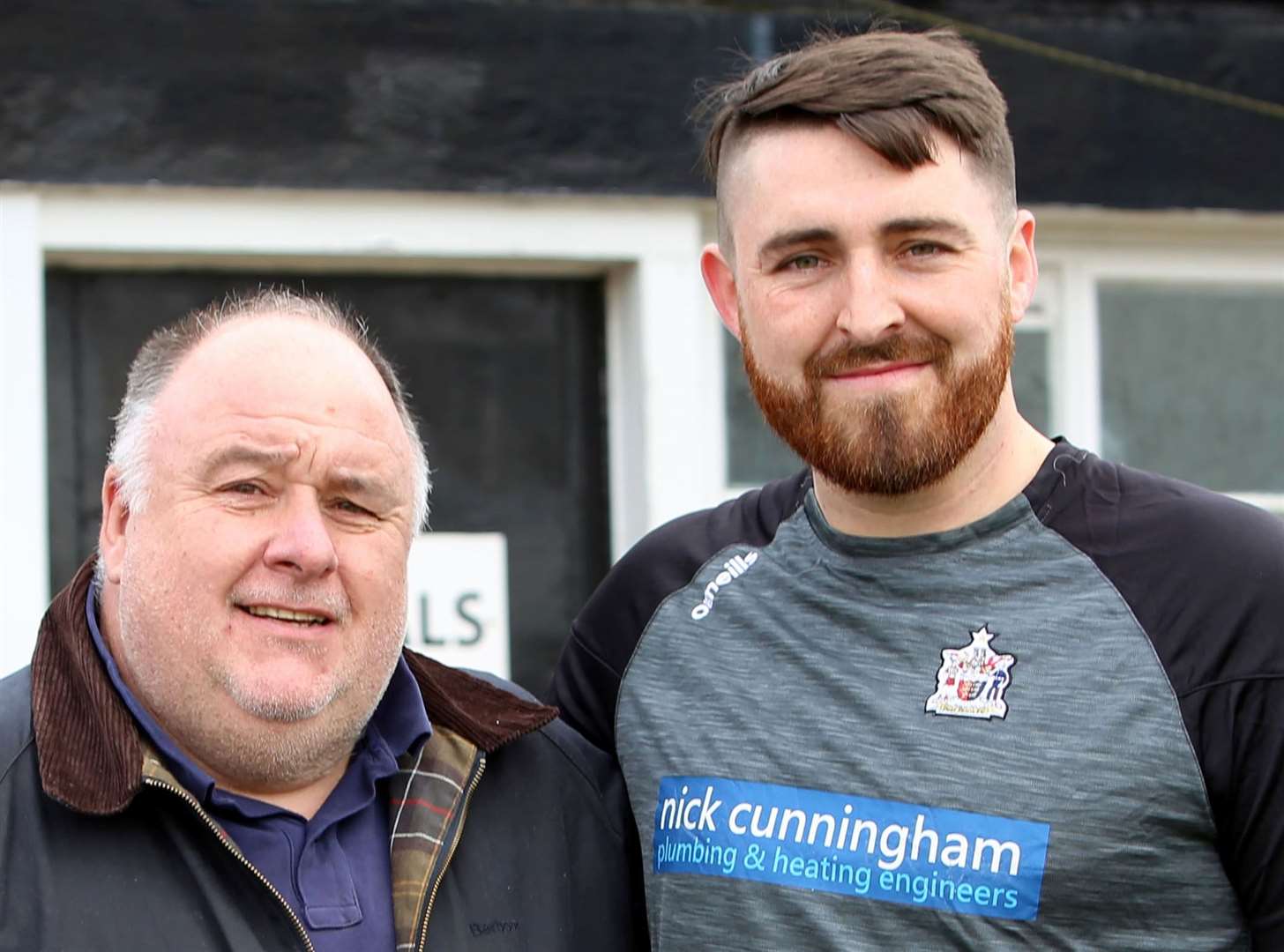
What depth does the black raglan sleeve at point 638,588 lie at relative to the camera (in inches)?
123

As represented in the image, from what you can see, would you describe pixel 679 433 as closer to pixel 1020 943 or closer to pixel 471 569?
pixel 471 569

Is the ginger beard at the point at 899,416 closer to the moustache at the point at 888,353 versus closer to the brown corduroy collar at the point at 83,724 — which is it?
the moustache at the point at 888,353

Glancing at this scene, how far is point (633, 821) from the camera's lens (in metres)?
3.08

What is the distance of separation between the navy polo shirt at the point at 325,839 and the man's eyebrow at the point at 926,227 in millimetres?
1031

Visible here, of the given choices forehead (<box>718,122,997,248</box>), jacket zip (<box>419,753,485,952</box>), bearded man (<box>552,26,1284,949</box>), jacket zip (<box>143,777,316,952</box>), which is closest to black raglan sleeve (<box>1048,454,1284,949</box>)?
bearded man (<box>552,26,1284,949</box>)

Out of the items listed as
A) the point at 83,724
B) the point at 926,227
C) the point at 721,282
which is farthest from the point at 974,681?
the point at 83,724

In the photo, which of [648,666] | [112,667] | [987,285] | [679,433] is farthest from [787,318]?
[679,433]

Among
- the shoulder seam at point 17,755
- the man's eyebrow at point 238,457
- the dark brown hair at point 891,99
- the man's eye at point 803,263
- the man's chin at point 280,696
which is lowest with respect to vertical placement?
the shoulder seam at point 17,755

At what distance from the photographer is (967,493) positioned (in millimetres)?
2809

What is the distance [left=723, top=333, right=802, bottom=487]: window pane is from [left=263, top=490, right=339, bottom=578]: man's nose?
220 centimetres

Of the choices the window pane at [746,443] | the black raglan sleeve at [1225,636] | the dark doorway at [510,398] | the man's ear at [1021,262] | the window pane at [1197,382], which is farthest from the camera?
the window pane at [1197,382]

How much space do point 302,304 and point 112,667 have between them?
62 cm

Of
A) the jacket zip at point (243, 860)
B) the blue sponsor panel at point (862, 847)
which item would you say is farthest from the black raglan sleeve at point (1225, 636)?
the jacket zip at point (243, 860)

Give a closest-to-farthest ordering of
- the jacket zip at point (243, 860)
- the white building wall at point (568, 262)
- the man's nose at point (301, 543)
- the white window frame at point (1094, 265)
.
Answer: the jacket zip at point (243, 860) → the man's nose at point (301, 543) → the white building wall at point (568, 262) → the white window frame at point (1094, 265)
